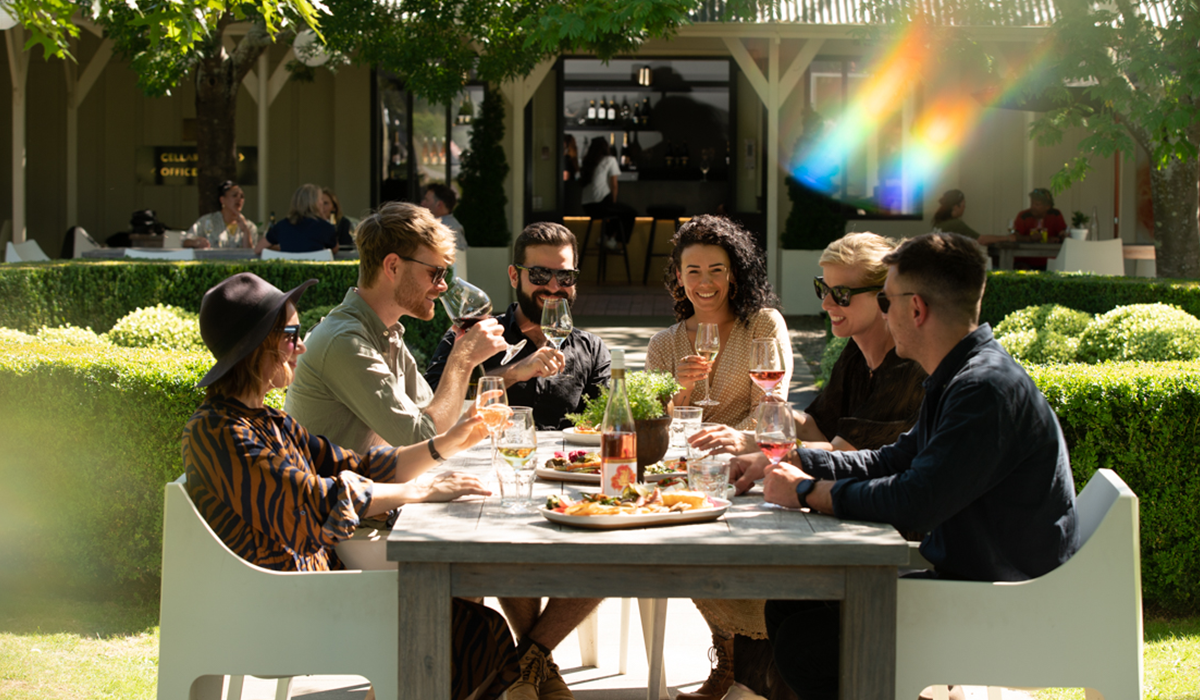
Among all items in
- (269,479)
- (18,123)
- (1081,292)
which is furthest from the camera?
(18,123)

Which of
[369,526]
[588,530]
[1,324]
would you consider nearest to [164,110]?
[1,324]

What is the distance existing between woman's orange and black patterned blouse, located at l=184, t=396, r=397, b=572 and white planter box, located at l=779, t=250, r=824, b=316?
435 inches

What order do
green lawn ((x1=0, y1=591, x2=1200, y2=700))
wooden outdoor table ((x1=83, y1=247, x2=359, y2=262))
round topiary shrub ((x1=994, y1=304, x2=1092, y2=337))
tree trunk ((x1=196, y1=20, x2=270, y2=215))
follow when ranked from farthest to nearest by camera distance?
1. tree trunk ((x1=196, y1=20, x2=270, y2=215))
2. wooden outdoor table ((x1=83, y1=247, x2=359, y2=262))
3. round topiary shrub ((x1=994, y1=304, x2=1092, y2=337))
4. green lawn ((x1=0, y1=591, x2=1200, y2=700))

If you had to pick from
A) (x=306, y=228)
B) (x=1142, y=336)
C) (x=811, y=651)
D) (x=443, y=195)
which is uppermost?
(x=443, y=195)

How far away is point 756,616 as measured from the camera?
9.95ft

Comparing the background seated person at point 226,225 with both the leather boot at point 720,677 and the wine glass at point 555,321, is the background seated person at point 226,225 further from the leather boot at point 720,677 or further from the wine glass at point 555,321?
the leather boot at point 720,677

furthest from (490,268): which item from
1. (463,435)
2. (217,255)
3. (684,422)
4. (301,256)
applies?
(463,435)

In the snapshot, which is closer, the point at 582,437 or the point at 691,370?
the point at 582,437

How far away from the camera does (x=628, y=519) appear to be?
2258mm

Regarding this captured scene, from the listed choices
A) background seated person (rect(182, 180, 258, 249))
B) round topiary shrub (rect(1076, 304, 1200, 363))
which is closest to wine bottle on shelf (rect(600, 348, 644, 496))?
round topiary shrub (rect(1076, 304, 1200, 363))

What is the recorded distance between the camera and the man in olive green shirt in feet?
10.3

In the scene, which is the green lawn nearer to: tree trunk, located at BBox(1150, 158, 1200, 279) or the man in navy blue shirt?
the man in navy blue shirt

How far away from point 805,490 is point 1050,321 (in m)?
5.23

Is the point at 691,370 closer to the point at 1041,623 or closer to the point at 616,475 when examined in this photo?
the point at 616,475
